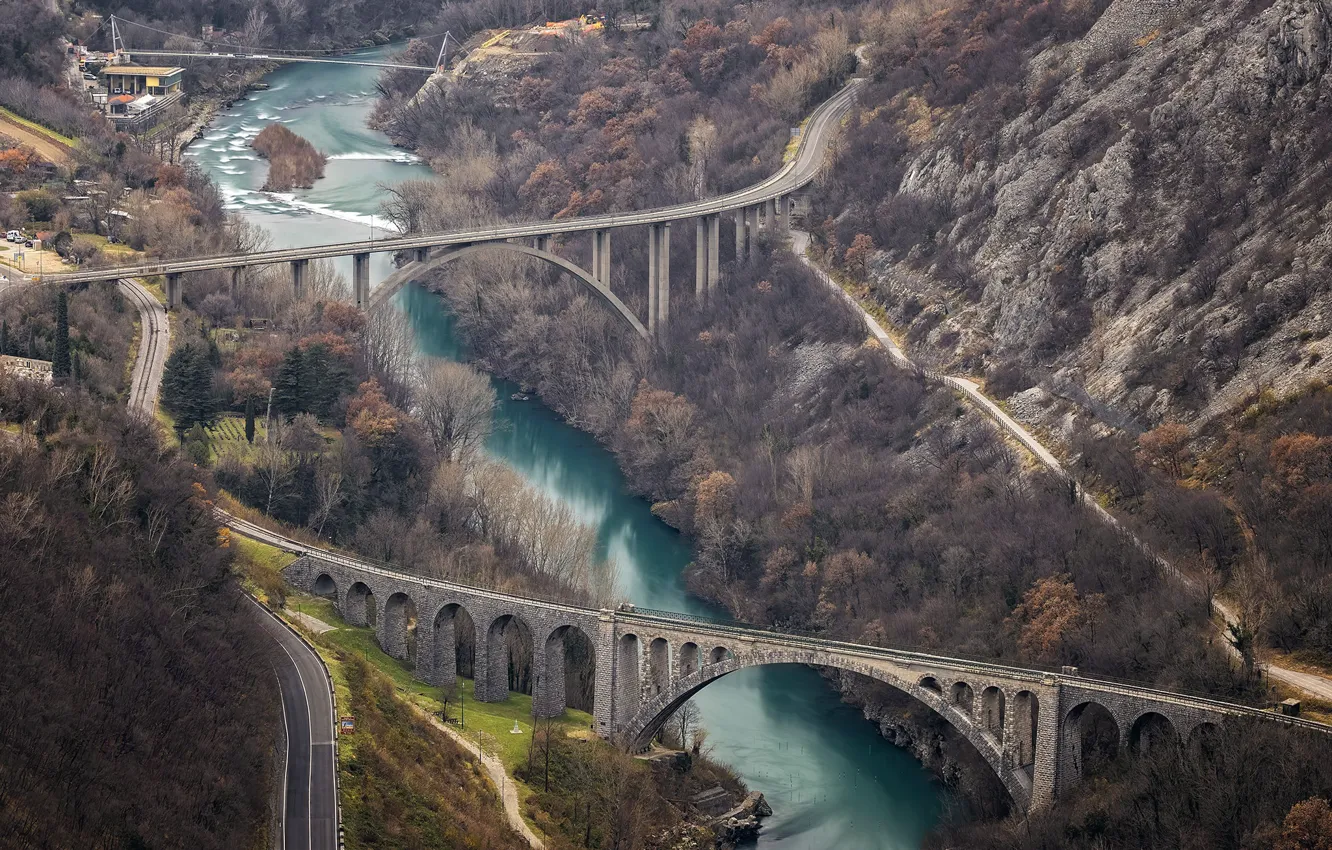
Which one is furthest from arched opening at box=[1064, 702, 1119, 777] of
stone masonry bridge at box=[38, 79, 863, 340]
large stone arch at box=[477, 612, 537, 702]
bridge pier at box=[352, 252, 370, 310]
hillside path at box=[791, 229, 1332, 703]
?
stone masonry bridge at box=[38, 79, 863, 340]

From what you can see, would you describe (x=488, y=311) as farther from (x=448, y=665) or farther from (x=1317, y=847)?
(x=1317, y=847)

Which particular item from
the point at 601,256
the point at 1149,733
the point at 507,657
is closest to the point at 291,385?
the point at 507,657

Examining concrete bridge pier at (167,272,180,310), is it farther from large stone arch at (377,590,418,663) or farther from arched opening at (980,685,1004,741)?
arched opening at (980,685,1004,741)

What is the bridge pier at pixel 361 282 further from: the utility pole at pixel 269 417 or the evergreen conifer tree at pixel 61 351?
the evergreen conifer tree at pixel 61 351

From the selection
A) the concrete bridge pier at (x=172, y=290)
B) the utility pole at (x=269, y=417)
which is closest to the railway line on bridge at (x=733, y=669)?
the utility pole at (x=269, y=417)

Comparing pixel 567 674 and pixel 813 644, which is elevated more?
pixel 567 674

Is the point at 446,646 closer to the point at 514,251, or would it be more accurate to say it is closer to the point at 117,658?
the point at 117,658
